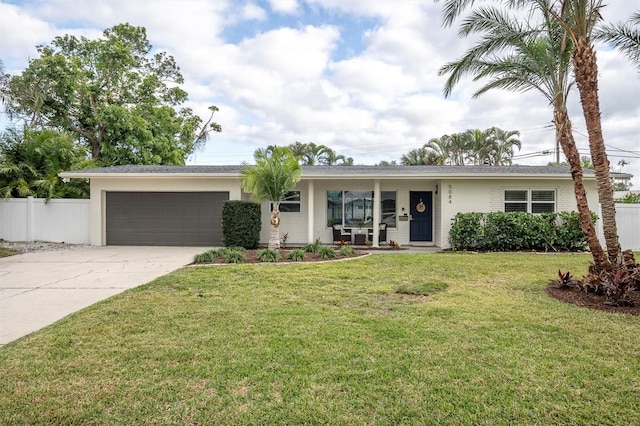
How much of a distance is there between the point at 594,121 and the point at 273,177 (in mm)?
7045

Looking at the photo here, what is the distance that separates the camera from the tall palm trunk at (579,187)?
569 cm

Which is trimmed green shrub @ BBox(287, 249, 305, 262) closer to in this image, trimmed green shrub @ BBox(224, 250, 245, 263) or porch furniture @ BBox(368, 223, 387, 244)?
trimmed green shrub @ BBox(224, 250, 245, 263)

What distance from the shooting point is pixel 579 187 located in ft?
19.6

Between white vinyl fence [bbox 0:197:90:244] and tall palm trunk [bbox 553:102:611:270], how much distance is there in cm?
1408

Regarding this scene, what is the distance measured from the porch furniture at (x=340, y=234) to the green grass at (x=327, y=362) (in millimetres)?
7313

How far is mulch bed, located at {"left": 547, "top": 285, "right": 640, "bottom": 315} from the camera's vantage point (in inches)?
188

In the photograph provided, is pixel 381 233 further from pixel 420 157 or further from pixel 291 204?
pixel 420 157

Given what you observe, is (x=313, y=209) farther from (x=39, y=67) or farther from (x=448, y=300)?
(x=39, y=67)

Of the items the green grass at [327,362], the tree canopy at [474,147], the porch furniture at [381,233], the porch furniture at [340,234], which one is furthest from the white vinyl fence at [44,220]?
the tree canopy at [474,147]

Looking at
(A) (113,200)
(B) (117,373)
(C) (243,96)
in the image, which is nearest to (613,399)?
(B) (117,373)

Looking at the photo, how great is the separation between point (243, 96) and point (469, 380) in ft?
62.7

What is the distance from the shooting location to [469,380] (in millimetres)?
2885

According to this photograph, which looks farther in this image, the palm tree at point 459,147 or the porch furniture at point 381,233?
the palm tree at point 459,147

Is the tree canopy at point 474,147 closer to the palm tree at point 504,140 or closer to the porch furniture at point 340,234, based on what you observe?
the palm tree at point 504,140
